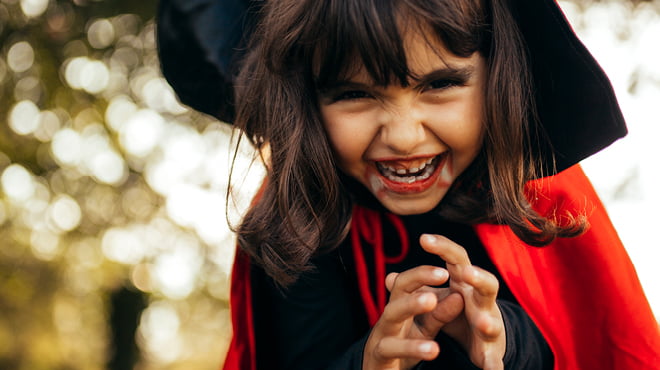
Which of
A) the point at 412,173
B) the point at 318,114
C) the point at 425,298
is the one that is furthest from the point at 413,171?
the point at 425,298

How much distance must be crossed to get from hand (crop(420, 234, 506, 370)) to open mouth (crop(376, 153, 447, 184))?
25cm

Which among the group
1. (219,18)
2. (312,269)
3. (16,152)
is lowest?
(16,152)

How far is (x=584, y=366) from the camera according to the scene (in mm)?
1823

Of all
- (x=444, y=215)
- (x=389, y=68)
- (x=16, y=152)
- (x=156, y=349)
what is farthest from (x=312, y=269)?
(x=156, y=349)

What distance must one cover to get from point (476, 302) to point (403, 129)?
401 millimetres

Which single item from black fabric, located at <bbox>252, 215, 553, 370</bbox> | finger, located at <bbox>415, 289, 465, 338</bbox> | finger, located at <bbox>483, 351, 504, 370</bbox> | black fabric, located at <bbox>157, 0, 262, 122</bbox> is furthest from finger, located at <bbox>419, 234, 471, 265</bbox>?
black fabric, located at <bbox>157, 0, 262, 122</bbox>

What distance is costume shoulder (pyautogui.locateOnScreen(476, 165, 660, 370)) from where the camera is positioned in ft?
5.70

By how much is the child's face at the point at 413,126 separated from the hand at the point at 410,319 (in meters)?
0.26

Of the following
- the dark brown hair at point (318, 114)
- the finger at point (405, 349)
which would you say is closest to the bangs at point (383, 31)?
the dark brown hair at point (318, 114)

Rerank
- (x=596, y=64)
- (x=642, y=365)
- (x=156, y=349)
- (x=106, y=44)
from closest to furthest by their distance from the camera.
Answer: (x=596, y=64)
(x=642, y=365)
(x=106, y=44)
(x=156, y=349)

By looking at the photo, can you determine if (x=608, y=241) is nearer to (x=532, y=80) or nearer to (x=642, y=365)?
(x=642, y=365)

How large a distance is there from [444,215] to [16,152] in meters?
5.36

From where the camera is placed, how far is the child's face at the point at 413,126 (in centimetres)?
150

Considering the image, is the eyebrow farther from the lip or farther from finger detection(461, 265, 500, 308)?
finger detection(461, 265, 500, 308)
